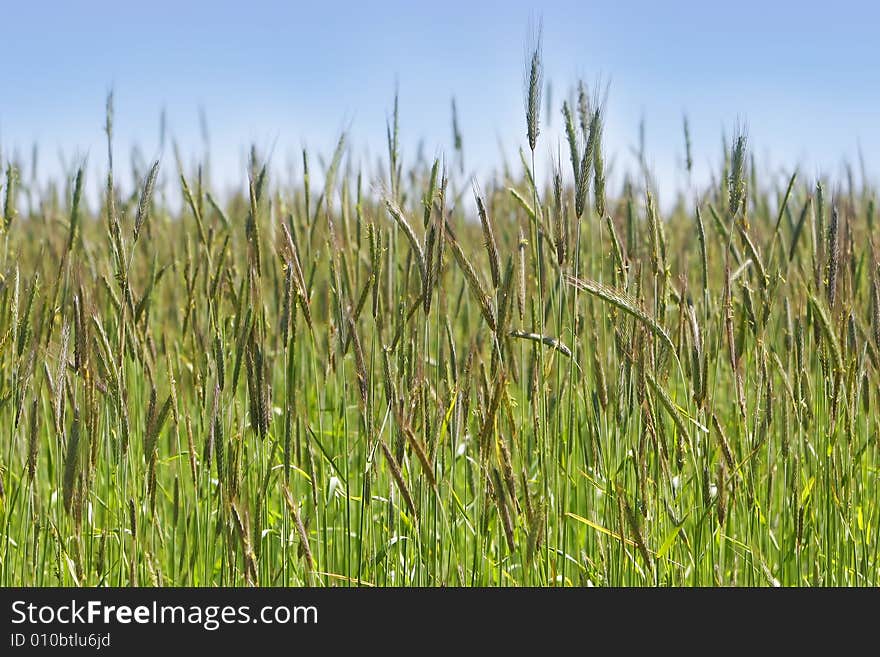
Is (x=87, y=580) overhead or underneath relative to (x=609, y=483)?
underneath

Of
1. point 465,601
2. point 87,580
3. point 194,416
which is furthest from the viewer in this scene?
point 194,416

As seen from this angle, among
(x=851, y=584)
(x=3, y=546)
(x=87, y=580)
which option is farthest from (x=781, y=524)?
(x=3, y=546)

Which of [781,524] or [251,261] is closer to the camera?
[251,261]

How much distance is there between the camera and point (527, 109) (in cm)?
137

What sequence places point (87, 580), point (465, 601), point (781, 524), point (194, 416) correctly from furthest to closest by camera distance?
1. point (194, 416)
2. point (781, 524)
3. point (87, 580)
4. point (465, 601)

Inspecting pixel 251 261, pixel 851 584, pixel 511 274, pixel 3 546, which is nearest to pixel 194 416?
pixel 3 546

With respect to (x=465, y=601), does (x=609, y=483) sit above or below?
above

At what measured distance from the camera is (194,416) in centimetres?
230

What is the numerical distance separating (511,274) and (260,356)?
41 cm

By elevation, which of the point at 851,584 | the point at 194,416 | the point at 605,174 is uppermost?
the point at 605,174

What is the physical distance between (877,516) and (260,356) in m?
1.35

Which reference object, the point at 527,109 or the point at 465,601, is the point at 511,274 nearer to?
the point at 527,109

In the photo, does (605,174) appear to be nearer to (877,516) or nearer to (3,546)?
(877,516)

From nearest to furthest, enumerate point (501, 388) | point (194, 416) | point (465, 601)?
point (501, 388), point (465, 601), point (194, 416)
